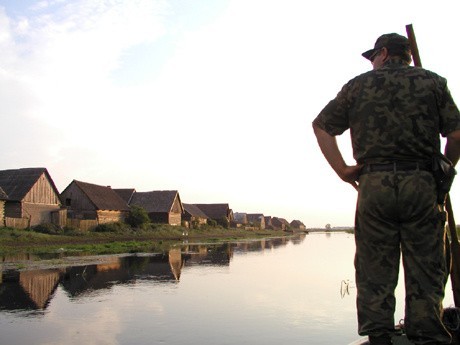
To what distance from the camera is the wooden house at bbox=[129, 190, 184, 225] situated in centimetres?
5947

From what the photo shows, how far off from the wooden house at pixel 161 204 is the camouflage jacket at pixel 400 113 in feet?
186

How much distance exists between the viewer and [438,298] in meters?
3.00

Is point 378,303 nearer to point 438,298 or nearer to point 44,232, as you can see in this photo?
point 438,298

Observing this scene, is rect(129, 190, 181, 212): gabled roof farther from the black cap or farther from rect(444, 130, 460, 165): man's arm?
rect(444, 130, 460, 165): man's arm

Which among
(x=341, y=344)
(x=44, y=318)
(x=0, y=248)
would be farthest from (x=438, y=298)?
(x=0, y=248)

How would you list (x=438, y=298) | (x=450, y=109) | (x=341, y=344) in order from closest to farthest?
(x=438, y=298) < (x=450, y=109) < (x=341, y=344)

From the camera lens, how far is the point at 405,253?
3.09 meters

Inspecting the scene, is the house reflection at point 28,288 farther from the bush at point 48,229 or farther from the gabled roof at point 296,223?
the gabled roof at point 296,223

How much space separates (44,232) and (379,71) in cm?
3538

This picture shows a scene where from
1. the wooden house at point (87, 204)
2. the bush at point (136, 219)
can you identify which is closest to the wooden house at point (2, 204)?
the wooden house at point (87, 204)

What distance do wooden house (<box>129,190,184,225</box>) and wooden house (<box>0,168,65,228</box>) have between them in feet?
59.9

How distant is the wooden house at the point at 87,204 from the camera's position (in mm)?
46156

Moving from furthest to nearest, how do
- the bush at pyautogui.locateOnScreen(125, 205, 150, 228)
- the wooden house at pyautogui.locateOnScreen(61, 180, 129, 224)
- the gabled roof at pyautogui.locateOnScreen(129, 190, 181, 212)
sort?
the gabled roof at pyautogui.locateOnScreen(129, 190, 181, 212) → the bush at pyautogui.locateOnScreen(125, 205, 150, 228) → the wooden house at pyautogui.locateOnScreen(61, 180, 129, 224)

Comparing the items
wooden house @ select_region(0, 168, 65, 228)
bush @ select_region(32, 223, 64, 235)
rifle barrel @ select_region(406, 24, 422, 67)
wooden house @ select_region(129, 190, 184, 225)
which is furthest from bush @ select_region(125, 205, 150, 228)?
rifle barrel @ select_region(406, 24, 422, 67)
